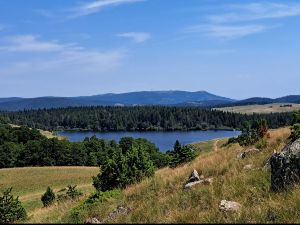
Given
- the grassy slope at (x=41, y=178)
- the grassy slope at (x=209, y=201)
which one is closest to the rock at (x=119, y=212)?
the grassy slope at (x=209, y=201)

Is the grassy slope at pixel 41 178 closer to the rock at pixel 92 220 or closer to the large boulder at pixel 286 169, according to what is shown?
the rock at pixel 92 220

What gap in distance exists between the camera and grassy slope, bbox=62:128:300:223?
27.9 ft

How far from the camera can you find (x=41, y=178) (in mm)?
89812

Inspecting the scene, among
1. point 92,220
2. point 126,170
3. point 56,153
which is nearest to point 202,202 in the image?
point 92,220

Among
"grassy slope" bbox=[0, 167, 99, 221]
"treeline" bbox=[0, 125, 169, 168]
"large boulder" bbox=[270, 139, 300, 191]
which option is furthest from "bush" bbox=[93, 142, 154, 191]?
"treeline" bbox=[0, 125, 169, 168]

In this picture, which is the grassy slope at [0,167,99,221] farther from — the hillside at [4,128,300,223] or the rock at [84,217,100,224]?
the rock at [84,217,100,224]

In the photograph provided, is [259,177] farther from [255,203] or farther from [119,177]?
[119,177]

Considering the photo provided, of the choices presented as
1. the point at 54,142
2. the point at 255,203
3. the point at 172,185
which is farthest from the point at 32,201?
the point at 54,142

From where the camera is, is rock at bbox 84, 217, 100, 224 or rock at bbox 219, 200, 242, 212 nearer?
rock at bbox 219, 200, 242, 212

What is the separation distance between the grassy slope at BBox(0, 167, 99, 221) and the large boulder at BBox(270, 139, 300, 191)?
67541 millimetres

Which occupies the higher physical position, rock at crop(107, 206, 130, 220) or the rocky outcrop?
the rocky outcrop

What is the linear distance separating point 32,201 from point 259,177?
54.3 metres

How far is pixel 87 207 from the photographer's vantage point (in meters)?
12.2

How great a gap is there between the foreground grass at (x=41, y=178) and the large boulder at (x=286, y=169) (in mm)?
67541
